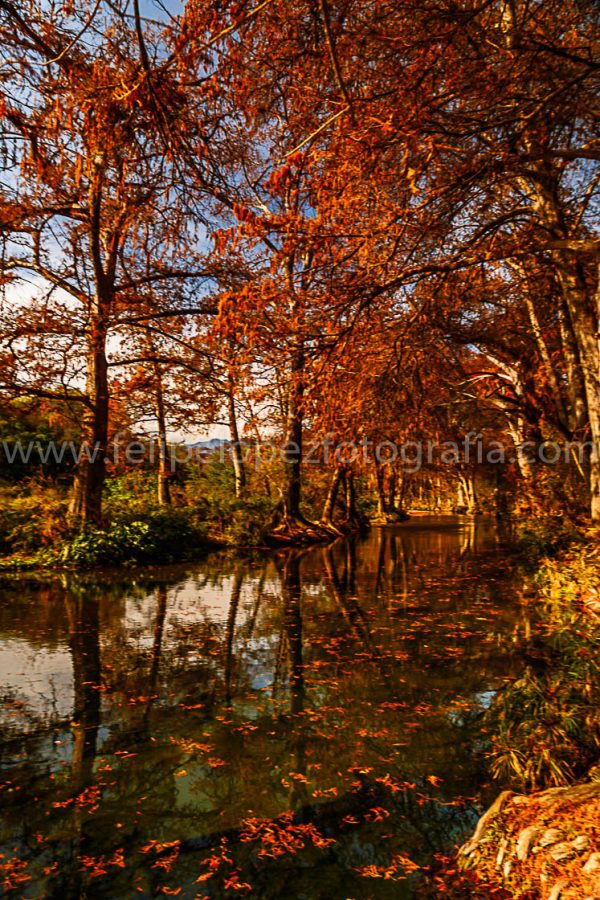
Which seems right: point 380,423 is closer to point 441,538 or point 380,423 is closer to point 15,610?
point 15,610

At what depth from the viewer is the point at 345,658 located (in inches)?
282

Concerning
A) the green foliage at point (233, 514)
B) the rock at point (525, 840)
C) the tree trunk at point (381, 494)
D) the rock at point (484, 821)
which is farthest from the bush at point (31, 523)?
the tree trunk at point (381, 494)

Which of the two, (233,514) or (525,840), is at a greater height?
(233,514)

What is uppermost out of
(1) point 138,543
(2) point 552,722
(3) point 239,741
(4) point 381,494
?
(4) point 381,494

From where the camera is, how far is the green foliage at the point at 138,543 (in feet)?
44.4

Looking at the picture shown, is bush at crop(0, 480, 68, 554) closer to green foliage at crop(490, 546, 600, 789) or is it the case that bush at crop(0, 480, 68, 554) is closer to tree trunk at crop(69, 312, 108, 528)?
tree trunk at crop(69, 312, 108, 528)

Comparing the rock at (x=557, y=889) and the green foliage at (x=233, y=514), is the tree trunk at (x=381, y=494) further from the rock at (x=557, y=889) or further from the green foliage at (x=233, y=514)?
the rock at (x=557, y=889)

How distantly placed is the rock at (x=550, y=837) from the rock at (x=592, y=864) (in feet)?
0.81

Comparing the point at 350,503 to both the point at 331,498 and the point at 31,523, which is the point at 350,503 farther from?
the point at 31,523

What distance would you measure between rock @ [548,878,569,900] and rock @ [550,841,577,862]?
12cm

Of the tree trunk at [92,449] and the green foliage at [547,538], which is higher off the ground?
the tree trunk at [92,449]

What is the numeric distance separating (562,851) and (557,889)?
A: 229mm

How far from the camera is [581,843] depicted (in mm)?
2854

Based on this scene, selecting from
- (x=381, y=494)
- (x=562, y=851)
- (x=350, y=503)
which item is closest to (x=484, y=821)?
(x=562, y=851)
